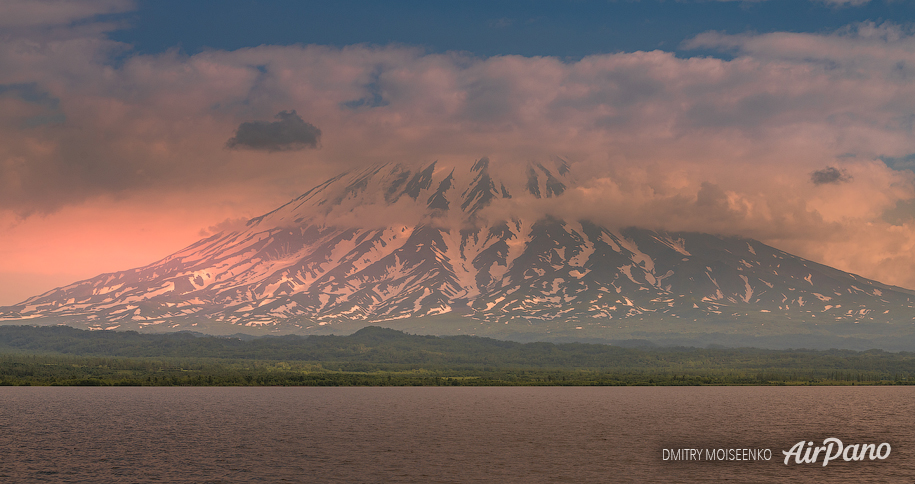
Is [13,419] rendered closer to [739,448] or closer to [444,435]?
[444,435]

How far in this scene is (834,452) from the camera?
282ft

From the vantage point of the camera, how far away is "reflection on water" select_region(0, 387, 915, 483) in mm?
70250

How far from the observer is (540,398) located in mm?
179625

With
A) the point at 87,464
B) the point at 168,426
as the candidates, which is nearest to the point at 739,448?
the point at 87,464

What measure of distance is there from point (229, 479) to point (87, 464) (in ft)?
51.9

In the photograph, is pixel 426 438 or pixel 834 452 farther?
pixel 426 438

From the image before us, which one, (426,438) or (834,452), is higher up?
(426,438)

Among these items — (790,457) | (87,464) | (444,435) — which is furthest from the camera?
(444,435)

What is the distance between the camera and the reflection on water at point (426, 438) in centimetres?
7025

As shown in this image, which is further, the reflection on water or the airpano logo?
the airpano logo

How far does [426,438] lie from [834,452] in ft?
142

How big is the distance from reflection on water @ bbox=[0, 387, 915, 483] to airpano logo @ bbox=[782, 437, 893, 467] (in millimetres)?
1416

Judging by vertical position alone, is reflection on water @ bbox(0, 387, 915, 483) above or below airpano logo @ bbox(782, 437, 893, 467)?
above

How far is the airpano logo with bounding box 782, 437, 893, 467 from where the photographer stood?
260 ft
